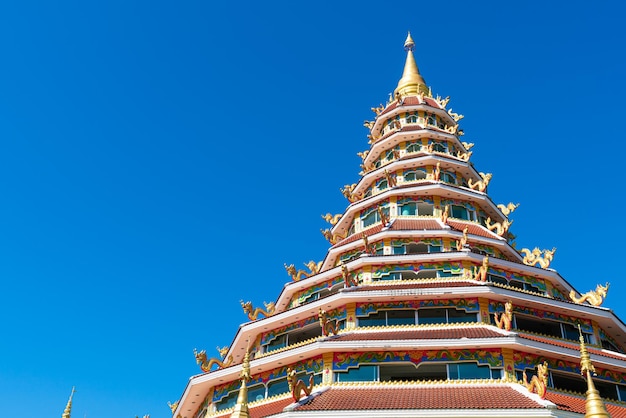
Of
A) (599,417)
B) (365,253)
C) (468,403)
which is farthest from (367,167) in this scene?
(599,417)

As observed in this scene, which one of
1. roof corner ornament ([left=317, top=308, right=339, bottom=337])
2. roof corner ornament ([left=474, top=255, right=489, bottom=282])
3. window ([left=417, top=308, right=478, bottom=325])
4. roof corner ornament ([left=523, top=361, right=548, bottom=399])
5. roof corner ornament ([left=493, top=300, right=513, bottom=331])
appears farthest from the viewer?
roof corner ornament ([left=474, top=255, right=489, bottom=282])

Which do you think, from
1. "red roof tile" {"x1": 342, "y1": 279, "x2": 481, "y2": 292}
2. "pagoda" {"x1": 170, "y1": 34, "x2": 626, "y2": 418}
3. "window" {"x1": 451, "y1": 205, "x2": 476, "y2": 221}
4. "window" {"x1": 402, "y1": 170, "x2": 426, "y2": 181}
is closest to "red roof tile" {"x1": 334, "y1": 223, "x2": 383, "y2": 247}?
"pagoda" {"x1": 170, "y1": 34, "x2": 626, "y2": 418}

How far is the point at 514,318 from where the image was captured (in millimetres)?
24328

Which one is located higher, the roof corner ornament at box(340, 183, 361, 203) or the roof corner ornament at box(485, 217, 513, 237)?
the roof corner ornament at box(340, 183, 361, 203)

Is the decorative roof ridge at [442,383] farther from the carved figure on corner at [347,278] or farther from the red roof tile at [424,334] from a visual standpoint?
the carved figure on corner at [347,278]

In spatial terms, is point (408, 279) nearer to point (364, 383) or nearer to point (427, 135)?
point (364, 383)

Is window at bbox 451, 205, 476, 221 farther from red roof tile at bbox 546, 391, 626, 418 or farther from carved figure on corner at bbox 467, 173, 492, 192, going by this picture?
red roof tile at bbox 546, 391, 626, 418

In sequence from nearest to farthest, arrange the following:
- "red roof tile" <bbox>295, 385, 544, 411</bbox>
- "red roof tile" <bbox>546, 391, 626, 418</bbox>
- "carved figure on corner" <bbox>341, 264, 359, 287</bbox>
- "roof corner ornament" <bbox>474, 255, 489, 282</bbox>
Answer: "red roof tile" <bbox>295, 385, 544, 411</bbox> < "red roof tile" <bbox>546, 391, 626, 418</bbox> < "roof corner ornament" <bbox>474, 255, 489, 282</bbox> < "carved figure on corner" <bbox>341, 264, 359, 287</bbox>

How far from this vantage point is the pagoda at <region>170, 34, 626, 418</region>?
19562 mm

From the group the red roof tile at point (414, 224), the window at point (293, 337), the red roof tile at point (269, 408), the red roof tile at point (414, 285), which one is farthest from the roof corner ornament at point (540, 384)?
the red roof tile at point (414, 224)

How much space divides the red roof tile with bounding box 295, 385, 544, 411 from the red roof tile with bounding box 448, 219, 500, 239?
11.1 metres

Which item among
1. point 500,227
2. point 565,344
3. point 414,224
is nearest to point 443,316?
point 565,344

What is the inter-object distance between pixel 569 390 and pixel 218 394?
14.4 m

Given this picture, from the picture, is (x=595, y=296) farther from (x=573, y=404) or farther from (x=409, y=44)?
(x=409, y=44)
